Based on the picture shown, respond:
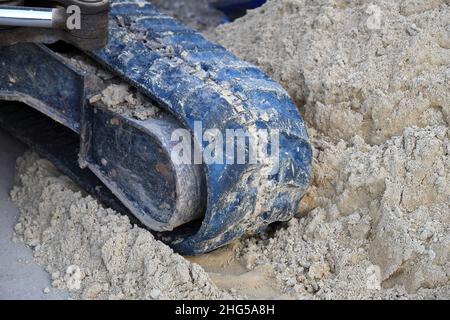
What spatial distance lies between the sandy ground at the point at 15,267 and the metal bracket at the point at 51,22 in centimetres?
82

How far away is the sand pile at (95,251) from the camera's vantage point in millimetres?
2887

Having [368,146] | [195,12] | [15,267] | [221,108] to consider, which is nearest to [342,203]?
[368,146]

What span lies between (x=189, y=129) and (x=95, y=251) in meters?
0.63

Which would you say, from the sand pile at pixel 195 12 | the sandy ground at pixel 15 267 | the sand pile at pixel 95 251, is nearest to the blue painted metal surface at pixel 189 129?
the sand pile at pixel 95 251

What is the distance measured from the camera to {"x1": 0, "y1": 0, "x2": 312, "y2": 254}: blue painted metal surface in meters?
2.87

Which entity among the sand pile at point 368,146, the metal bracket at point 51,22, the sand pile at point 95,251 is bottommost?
the sand pile at point 95,251

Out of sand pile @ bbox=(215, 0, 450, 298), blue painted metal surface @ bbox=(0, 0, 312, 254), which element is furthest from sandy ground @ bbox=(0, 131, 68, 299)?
sand pile @ bbox=(215, 0, 450, 298)

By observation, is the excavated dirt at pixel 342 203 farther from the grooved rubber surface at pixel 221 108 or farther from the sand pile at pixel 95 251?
the grooved rubber surface at pixel 221 108

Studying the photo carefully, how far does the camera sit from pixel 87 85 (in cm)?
304

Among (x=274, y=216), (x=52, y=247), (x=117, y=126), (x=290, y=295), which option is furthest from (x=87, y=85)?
(x=290, y=295)

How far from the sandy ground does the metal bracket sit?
0.82 meters

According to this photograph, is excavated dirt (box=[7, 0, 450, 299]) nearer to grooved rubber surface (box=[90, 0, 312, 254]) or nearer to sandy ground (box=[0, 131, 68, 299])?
sandy ground (box=[0, 131, 68, 299])
